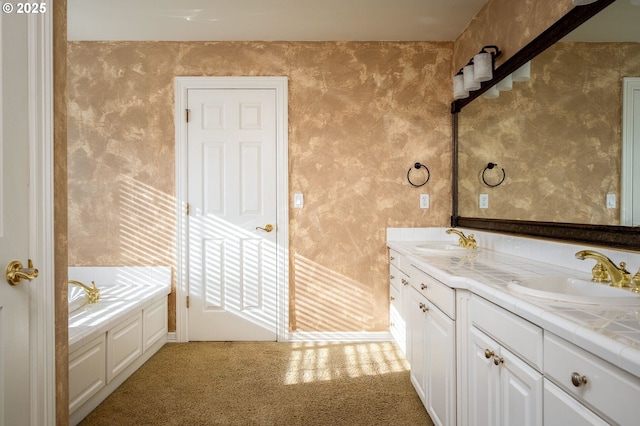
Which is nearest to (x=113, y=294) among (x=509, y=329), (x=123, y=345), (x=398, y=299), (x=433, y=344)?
(x=123, y=345)

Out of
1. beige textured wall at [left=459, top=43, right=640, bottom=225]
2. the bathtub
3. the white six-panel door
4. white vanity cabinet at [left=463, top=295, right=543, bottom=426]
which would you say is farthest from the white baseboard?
white vanity cabinet at [left=463, top=295, right=543, bottom=426]

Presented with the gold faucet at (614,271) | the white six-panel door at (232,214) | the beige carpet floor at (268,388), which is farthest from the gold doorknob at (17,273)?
the white six-panel door at (232,214)

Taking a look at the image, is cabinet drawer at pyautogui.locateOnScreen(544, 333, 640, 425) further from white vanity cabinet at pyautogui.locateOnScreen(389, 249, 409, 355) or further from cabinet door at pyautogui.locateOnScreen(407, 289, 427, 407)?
white vanity cabinet at pyautogui.locateOnScreen(389, 249, 409, 355)

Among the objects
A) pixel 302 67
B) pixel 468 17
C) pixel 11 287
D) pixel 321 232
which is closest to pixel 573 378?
pixel 11 287

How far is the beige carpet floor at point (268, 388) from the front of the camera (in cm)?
205

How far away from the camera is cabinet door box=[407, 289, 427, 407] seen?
2018 mm

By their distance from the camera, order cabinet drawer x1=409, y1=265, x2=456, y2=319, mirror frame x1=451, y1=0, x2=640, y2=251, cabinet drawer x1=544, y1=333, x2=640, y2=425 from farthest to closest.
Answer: cabinet drawer x1=409, y1=265, x2=456, y2=319 < mirror frame x1=451, y1=0, x2=640, y2=251 < cabinet drawer x1=544, y1=333, x2=640, y2=425

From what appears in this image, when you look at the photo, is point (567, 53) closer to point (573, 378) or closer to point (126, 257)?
point (573, 378)

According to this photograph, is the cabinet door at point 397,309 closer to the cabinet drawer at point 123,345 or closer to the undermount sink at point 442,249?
the undermount sink at point 442,249

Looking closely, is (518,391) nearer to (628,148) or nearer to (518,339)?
(518,339)

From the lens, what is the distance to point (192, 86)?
10.4 ft

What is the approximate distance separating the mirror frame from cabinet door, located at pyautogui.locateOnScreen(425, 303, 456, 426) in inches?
26.4

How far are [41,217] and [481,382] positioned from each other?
1.54 metres

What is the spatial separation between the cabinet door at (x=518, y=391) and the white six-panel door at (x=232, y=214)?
215 cm
